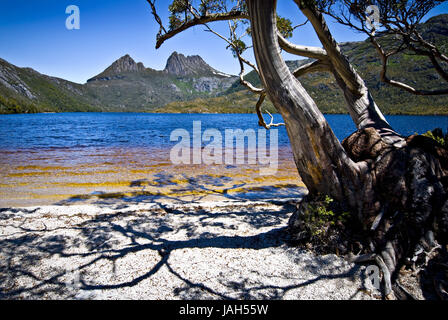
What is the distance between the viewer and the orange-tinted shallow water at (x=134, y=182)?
7.91 meters

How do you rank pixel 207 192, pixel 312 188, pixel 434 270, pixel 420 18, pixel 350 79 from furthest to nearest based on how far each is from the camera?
pixel 207 192, pixel 350 79, pixel 420 18, pixel 312 188, pixel 434 270

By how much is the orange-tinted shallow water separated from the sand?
2.36 meters

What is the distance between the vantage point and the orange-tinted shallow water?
7.91m

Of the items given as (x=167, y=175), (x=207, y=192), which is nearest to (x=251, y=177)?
(x=207, y=192)

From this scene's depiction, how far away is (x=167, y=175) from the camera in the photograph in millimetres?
11445

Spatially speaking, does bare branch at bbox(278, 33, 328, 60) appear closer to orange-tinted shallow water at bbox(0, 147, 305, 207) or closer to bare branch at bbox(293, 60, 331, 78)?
bare branch at bbox(293, 60, 331, 78)

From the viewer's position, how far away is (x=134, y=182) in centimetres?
985

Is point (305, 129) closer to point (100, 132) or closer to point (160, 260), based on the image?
point (160, 260)

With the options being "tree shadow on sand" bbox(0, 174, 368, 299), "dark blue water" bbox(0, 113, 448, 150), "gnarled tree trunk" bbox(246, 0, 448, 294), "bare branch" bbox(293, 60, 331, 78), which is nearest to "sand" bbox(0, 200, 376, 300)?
"tree shadow on sand" bbox(0, 174, 368, 299)

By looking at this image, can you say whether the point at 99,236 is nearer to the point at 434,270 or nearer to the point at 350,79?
the point at 434,270

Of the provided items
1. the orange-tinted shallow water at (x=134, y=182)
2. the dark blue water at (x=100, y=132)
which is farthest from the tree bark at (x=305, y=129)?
the dark blue water at (x=100, y=132)

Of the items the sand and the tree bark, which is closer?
the sand

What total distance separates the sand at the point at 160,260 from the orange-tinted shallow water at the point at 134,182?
2364mm

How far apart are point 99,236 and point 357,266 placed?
14.3 ft
